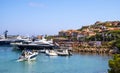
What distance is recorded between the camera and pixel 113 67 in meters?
24.8

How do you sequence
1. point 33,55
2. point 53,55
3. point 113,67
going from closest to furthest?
point 113,67 < point 33,55 < point 53,55

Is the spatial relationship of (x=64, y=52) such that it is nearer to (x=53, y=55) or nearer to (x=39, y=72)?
(x=53, y=55)

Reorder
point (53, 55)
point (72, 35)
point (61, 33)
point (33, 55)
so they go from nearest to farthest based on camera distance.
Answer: point (33, 55) → point (53, 55) → point (72, 35) → point (61, 33)

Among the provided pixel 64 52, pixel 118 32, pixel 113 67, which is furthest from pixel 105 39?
pixel 113 67

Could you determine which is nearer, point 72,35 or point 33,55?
point 33,55

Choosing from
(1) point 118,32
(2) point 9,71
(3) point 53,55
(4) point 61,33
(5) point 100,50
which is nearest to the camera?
(2) point 9,71

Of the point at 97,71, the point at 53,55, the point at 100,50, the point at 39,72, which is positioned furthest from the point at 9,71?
the point at 100,50

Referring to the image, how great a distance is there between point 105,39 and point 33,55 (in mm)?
44614

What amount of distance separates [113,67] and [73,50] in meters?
60.0

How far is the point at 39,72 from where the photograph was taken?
4059 centimetres

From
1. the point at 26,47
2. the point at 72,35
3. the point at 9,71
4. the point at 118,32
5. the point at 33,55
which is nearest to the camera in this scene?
the point at 9,71

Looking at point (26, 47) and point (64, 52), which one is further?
point (26, 47)

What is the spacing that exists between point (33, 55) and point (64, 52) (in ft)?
47.1

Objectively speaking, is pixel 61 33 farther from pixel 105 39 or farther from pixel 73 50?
pixel 73 50
